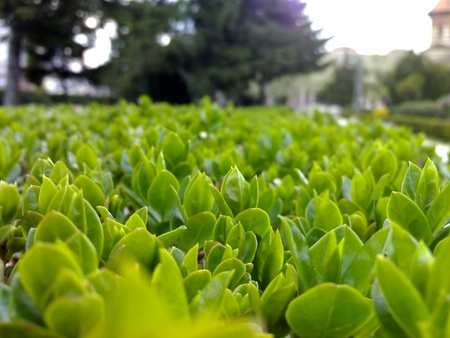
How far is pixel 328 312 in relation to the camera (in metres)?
0.80

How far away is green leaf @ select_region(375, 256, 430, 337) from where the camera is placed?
26.6 inches

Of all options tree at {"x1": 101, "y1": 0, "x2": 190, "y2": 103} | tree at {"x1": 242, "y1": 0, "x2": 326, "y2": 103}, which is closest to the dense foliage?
tree at {"x1": 101, "y1": 0, "x2": 190, "y2": 103}

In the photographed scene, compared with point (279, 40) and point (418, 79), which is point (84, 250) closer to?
point (279, 40)

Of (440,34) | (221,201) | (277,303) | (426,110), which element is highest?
(440,34)

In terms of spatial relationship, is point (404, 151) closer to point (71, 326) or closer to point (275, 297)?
point (275, 297)

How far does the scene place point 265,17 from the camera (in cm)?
3794

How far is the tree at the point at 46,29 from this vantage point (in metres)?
→ 27.2

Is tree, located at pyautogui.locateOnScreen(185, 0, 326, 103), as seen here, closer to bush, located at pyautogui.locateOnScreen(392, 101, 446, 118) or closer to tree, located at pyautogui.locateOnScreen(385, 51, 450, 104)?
bush, located at pyautogui.locateOnScreen(392, 101, 446, 118)

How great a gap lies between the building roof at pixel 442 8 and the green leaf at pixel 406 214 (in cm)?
7665

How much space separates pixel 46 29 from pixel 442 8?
191 ft

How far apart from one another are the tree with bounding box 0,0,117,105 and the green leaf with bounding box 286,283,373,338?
2751 centimetres

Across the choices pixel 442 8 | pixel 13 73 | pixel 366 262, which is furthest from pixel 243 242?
pixel 442 8

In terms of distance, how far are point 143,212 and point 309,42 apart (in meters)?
41.0

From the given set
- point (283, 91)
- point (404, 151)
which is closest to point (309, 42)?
point (283, 91)
